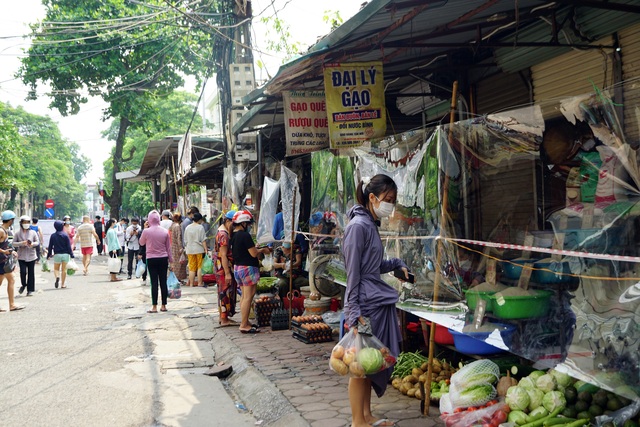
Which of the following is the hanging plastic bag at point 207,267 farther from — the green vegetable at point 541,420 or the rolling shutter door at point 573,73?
the green vegetable at point 541,420

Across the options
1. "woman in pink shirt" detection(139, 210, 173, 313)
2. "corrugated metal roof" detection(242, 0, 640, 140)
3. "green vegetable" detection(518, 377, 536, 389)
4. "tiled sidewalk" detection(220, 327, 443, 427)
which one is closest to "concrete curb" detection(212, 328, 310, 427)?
"tiled sidewalk" detection(220, 327, 443, 427)

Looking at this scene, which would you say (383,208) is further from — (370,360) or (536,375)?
(536,375)

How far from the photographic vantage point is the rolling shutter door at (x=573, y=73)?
6.25 metres

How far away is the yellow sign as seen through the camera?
22.9ft

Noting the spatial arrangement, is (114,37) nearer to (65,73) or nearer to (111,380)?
(65,73)

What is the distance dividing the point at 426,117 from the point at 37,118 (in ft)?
174

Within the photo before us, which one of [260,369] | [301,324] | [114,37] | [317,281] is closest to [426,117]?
[317,281]

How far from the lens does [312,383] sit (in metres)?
6.12

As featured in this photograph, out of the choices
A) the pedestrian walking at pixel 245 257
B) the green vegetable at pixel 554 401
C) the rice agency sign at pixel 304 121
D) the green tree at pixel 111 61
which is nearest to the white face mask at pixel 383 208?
the green vegetable at pixel 554 401

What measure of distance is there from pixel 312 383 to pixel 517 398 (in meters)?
2.49

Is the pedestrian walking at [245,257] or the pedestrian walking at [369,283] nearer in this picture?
the pedestrian walking at [369,283]

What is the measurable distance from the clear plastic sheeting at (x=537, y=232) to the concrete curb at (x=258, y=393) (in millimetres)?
1453

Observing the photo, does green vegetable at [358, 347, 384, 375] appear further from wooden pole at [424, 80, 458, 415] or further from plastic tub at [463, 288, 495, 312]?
plastic tub at [463, 288, 495, 312]

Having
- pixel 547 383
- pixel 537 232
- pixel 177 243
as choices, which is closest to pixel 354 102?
pixel 537 232
